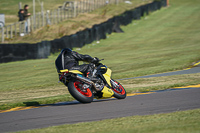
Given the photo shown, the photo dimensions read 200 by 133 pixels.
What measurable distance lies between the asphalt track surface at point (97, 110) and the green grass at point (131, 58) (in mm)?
1642

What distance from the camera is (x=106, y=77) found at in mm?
9219

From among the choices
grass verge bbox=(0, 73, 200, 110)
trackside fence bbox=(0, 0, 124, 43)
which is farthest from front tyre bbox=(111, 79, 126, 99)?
trackside fence bbox=(0, 0, 124, 43)

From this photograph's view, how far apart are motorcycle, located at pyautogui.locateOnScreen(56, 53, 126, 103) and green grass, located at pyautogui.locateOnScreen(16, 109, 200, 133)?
6.09ft

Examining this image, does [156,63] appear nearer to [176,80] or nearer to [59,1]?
[176,80]

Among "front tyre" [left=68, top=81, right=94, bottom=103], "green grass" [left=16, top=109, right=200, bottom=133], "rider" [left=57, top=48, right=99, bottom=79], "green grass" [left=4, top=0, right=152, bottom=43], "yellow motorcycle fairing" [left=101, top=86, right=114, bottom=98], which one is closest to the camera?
"green grass" [left=16, top=109, right=200, bottom=133]

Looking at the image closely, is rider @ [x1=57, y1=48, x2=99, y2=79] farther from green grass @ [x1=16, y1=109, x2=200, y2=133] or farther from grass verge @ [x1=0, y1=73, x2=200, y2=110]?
green grass @ [x1=16, y1=109, x2=200, y2=133]

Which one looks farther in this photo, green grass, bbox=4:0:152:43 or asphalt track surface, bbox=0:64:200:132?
green grass, bbox=4:0:152:43

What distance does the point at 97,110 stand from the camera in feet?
26.3

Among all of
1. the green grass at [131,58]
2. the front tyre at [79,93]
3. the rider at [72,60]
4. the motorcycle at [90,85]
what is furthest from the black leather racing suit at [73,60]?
the green grass at [131,58]

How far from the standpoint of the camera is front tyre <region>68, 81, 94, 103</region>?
8359mm

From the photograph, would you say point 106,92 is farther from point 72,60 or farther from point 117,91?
point 72,60

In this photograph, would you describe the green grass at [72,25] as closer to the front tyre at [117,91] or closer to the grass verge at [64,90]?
the grass verge at [64,90]

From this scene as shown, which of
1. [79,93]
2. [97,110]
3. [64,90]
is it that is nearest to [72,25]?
[64,90]

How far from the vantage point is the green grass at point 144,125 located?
565 centimetres
